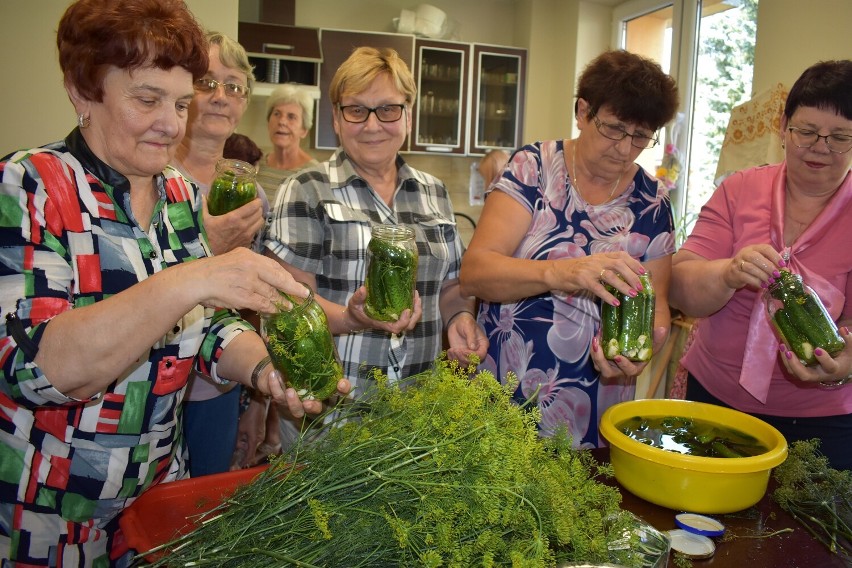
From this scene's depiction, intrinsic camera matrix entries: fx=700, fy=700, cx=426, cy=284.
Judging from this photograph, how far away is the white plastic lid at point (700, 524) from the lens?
3.83ft

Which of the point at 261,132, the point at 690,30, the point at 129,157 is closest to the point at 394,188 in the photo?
the point at 129,157

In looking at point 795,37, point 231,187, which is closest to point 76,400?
point 231,187

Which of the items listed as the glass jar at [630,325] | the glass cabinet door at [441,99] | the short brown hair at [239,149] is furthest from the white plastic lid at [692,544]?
the glass cabinet door at [441,99]

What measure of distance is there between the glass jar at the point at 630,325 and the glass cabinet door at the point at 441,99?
173 inches

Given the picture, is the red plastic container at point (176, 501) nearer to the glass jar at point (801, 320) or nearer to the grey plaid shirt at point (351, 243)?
the grey plaid shirt at point (351, 243)

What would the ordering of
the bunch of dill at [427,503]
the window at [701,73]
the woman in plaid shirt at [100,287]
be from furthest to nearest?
the window at [701,73], the woman in plaid shirt at [100,287], the bunch of dill at [427,503]

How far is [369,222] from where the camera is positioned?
5.99 ft

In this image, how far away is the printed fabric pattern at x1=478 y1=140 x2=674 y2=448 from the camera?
6.15 ft

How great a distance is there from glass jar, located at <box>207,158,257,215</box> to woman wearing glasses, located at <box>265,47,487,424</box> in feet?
0.35

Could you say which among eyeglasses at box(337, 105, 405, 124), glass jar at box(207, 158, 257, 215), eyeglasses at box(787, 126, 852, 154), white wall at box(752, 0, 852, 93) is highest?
white wall at box(752, 0, 852, 93)

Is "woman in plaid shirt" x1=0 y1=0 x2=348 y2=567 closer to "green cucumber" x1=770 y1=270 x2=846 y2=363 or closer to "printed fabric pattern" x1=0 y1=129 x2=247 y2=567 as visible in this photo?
"printed fabric pattern" x1=0 y1=129 x2=247 y2=567

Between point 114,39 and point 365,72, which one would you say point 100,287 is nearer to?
point 114,39

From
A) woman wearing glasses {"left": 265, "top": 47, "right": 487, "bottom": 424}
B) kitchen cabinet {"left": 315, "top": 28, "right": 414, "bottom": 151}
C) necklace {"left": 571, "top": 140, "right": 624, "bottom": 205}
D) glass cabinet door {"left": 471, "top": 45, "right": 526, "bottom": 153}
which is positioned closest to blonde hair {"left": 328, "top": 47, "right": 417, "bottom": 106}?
woman wearing glasses {"left": 265, "top": 47, "right": 487, "bottom": 424}

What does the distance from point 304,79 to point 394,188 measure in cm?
348
